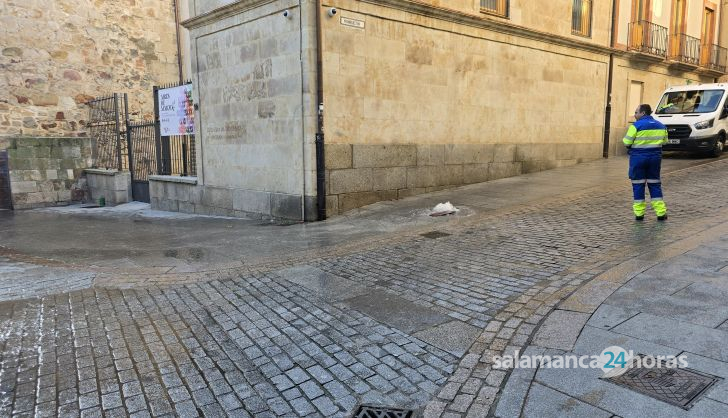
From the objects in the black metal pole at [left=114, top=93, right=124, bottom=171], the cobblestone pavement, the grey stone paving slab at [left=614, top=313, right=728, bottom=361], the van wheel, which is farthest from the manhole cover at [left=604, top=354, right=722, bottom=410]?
the black metal pole at [left=114, top=93, right=124, bottom=171]

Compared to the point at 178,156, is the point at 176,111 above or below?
above

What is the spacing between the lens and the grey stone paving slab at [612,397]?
8.86 feet

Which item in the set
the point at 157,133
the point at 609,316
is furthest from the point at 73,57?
the point at 609,316

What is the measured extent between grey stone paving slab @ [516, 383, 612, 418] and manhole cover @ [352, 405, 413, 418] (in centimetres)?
69

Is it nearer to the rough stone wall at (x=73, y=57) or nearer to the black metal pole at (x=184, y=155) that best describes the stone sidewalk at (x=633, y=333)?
the black metal pole at (x=184, y=155)

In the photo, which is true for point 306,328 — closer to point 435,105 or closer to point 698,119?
point 435,105

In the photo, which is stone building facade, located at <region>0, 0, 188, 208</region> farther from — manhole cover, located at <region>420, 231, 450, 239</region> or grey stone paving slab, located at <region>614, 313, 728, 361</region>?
grey stone paving slab, located at <region>614, 313, 728, 361</region>

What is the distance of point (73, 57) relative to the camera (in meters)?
15.7

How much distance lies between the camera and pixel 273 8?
32.0 ft

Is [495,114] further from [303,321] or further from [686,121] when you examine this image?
[303,321]

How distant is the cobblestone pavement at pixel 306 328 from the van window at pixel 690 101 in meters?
10.7

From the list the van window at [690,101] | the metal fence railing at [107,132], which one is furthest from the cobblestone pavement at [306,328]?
the van window at [690,101]

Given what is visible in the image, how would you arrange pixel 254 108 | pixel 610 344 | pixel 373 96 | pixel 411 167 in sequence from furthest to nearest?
pixel 411 167 → pixel 254 108 → pixel 373 96 → pixel 610 344

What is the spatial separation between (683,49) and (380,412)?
23758mm
